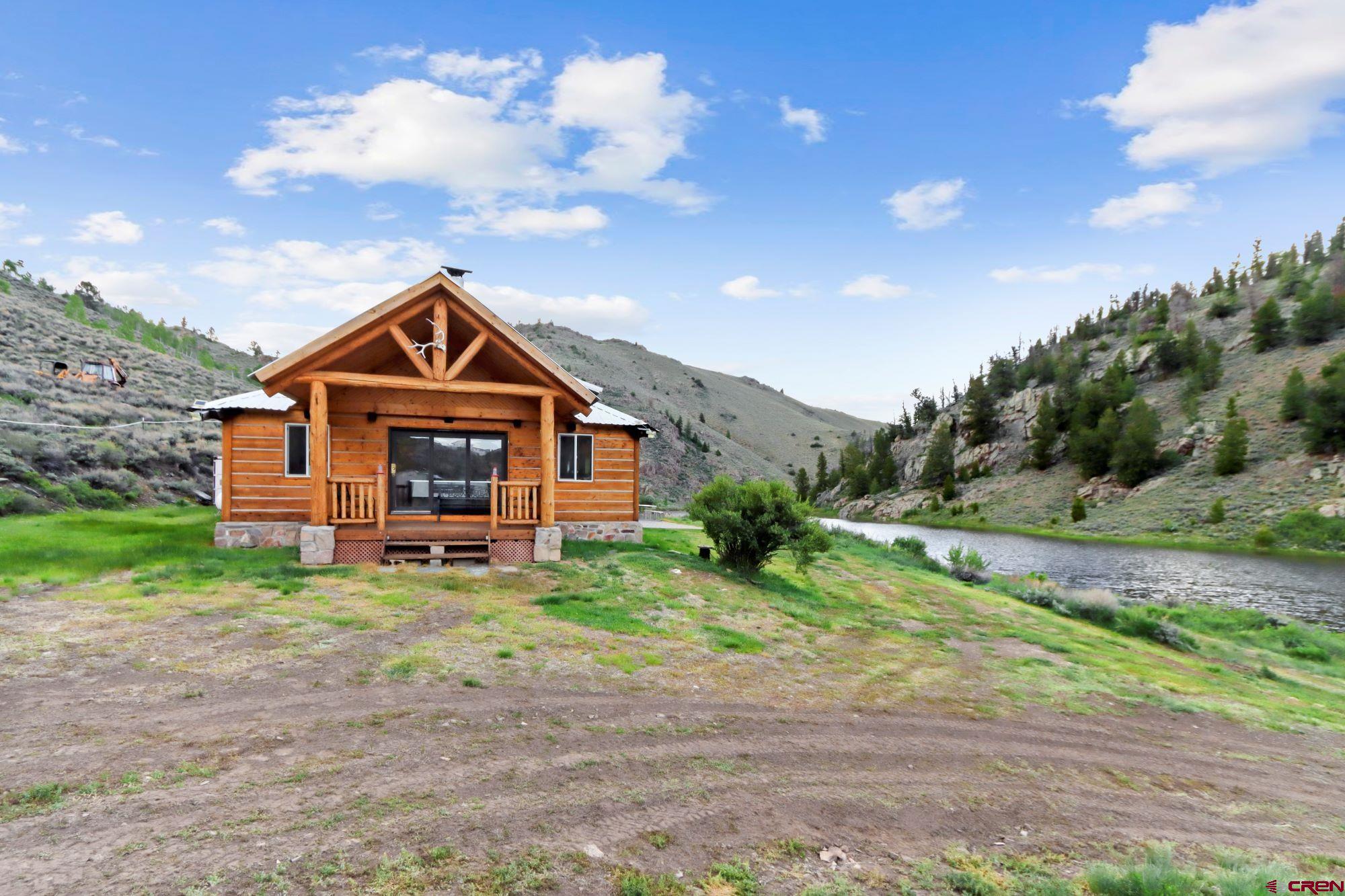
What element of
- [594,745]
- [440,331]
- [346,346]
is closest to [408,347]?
[440,331]

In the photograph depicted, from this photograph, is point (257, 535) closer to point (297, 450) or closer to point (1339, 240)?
point (297, 450)

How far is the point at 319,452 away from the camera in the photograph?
487 inches

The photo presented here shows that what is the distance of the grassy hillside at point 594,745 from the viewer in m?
4.09

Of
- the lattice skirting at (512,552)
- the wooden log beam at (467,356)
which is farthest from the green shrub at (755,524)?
the wooden log beam at (467,356)

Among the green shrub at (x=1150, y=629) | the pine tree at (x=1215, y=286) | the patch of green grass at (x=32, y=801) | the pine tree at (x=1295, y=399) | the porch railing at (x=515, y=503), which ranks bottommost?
the green shrub at (x=1150, y=629)

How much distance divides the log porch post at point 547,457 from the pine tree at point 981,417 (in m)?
66.2

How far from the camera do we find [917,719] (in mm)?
7492

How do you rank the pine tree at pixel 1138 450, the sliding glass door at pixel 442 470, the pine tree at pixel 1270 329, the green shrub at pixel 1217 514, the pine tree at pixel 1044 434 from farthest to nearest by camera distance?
1. the pine tree at pixel 1044 434
2. the pine tree at pixel 1270 329
3. the pine tree at pixel 1138 450
4. the green shrub at pixel 1217 514
5. the sliding glass door at pixel 442 470

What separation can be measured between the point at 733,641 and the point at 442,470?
9372 mm

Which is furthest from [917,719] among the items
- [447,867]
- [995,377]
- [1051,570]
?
[995,377]

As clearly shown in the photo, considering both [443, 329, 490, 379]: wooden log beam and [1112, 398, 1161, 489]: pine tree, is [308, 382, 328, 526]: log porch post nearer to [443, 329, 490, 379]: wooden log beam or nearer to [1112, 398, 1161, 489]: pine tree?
[443, 329, 490, 379]: wooden log beam

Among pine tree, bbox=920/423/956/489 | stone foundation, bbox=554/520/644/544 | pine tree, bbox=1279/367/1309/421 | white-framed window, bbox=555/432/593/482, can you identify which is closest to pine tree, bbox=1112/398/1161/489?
pine tree, bbox=1279/367/1309/421

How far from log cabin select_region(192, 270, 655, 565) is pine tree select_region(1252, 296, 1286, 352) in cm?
6491

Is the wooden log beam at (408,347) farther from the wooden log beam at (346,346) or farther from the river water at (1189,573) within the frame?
the river water at (1189,573)
